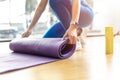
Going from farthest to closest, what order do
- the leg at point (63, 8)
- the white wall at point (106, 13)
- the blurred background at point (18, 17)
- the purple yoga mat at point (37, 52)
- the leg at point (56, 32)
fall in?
the white wall at point (106, 13) < the blurred background at point (18, 17) < the leg at point (56, 32) < the leg at point (63, 8) < the purple yoga mat at point (37, 52)

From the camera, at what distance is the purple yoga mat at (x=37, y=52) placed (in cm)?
122

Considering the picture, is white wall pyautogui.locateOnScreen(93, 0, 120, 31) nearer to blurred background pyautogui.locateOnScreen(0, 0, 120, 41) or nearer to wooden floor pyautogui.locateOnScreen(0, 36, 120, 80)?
blurred background pyautogui.locateOnScreen(0, 0, 120, 41)

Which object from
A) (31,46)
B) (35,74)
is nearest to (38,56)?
(31,46)

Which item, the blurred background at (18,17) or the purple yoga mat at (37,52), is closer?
the purple yoga mat at (37,52)

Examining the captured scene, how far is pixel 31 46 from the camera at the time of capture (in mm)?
1455

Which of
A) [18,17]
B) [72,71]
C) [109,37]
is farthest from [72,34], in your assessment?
[18,17]

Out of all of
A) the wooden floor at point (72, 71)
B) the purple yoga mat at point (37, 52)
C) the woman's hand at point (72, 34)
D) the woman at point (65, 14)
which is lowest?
the wooden floor at point (72, 71)

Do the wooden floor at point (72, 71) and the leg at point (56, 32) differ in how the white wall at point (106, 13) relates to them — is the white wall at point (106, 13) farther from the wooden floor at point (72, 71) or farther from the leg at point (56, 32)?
the wooden floor at point (72, 71)

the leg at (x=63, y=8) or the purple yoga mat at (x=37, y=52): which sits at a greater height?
the leg at (x=63, y=8)

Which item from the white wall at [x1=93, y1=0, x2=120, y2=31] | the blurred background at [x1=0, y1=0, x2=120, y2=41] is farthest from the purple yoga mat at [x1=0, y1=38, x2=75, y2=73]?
the white wall at [x1=93, y1=0, x2=120, y2=31]

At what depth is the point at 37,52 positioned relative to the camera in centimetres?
143

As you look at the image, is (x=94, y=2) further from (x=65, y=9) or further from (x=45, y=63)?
(x=45, y=63)

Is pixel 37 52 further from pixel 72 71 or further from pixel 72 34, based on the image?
pixel 72 71

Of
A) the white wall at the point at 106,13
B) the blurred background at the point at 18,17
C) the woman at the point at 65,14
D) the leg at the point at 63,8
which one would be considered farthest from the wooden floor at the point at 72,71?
the white wall at the point at 106,13
